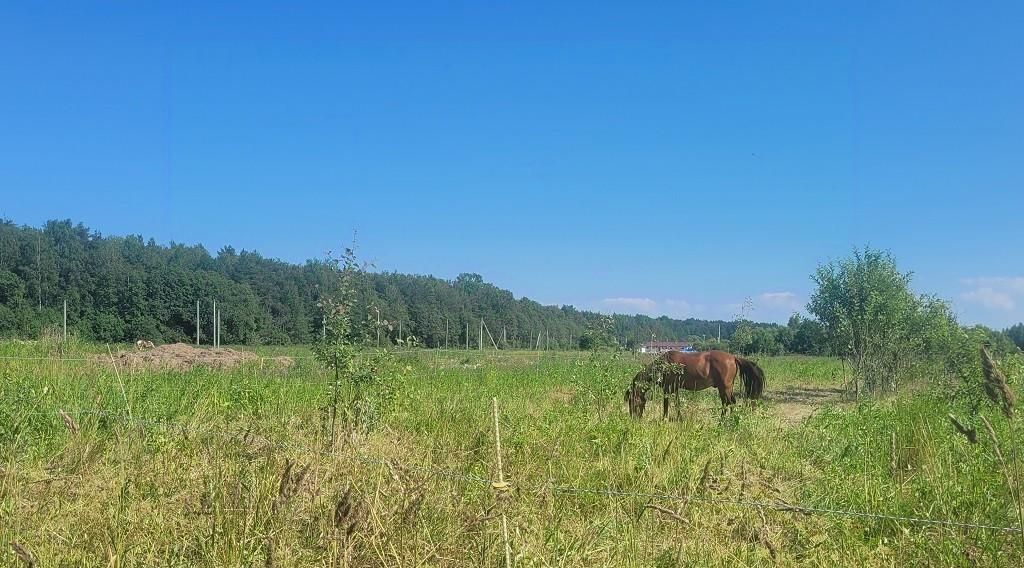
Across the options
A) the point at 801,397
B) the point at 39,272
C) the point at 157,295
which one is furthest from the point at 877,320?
the point at 39,272

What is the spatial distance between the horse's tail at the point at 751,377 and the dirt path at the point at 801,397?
1.14 meters

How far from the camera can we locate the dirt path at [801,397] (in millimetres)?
14500

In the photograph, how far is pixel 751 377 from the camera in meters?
12.2

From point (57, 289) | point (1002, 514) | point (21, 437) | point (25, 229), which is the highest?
point (25, 229)

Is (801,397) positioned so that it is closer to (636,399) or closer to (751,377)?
(751,377)

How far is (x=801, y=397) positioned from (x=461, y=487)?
663 inches

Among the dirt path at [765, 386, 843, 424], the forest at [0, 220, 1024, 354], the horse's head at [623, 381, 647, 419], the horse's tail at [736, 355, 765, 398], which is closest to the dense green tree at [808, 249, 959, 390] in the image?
the dirt path at [765, 386, 843, 424]

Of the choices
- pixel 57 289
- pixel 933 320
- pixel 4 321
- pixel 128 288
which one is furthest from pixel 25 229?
pixel 933 320

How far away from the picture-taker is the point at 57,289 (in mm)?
54375

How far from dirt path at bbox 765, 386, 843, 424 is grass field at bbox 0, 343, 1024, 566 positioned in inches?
276

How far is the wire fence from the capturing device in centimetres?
290

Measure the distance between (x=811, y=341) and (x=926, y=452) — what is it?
53.4ft

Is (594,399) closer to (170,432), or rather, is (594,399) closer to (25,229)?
(170,432)

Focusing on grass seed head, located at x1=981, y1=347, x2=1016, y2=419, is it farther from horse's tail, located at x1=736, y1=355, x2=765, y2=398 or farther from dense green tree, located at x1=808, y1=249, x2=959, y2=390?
Answer: dense green tree, located at x1=808, y1=249, x2=959, y2=390
